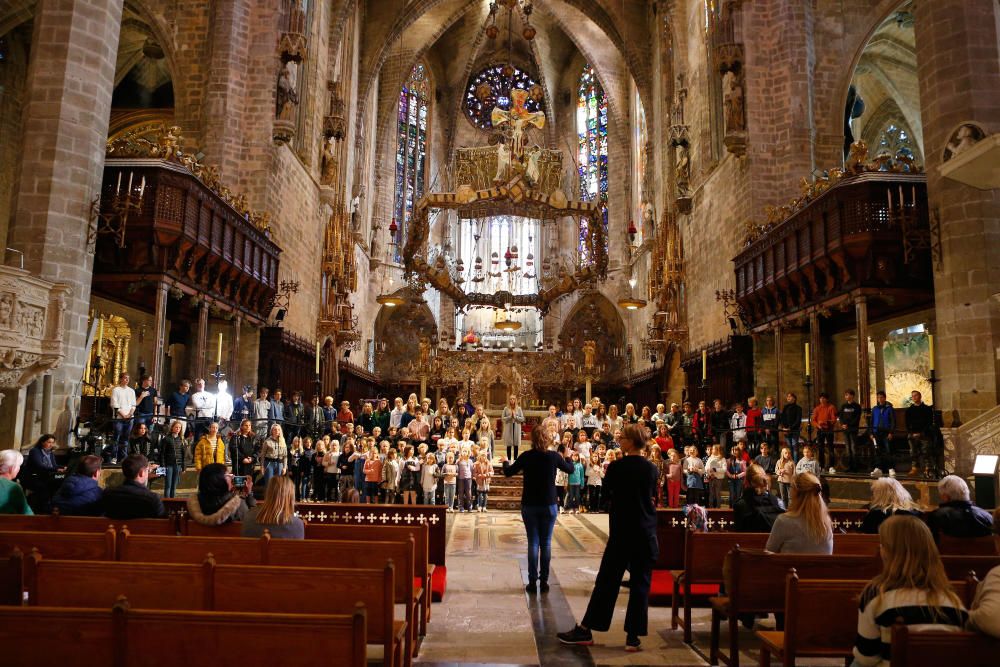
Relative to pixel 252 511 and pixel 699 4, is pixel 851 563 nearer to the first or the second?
pixel 252 511

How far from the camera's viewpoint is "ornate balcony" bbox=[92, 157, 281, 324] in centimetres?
1225

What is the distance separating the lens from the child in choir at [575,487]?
12.9m

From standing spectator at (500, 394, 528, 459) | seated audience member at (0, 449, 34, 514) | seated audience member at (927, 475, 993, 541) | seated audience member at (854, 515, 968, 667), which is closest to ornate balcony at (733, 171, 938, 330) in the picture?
standing spectator at (500, 394, 528, 459)

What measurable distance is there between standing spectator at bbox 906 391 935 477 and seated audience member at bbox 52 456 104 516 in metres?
9.62

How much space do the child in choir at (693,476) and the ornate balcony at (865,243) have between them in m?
3.79

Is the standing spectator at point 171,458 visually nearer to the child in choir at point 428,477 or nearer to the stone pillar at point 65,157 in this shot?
the stone pillar at point 65,157

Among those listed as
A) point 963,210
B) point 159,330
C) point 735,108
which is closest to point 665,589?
point 963,210

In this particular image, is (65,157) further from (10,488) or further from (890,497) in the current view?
(890,497)

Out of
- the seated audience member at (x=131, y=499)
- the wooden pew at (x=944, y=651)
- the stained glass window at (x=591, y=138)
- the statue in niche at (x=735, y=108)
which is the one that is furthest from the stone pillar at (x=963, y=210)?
the stained glass window at (x=591, y=138)

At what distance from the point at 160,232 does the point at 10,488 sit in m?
7.84

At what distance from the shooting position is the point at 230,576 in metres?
3.12

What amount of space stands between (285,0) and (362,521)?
1588cm

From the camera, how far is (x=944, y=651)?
2406mm

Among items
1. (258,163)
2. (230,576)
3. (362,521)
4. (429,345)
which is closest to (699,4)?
(258,163)
